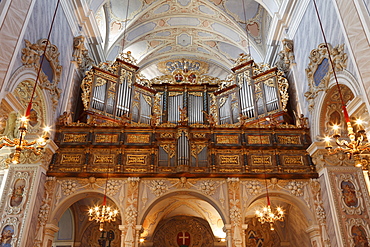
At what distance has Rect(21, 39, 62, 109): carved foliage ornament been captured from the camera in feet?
30.7

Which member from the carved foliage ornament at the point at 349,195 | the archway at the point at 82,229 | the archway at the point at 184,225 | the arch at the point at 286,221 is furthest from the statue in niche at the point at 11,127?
the carved foliage ornament at the point at 349,195

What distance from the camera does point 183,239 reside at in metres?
15.6

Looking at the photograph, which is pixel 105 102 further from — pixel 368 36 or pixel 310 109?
pixel 368 36

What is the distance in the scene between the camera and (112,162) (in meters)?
11.9

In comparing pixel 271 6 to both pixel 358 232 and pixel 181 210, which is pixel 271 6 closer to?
pixel 358 232

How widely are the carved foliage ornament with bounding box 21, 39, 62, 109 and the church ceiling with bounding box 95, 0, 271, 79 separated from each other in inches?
214

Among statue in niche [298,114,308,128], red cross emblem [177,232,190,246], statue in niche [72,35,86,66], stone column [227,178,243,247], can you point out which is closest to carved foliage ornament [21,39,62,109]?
statue in niche [72,35,86,66]

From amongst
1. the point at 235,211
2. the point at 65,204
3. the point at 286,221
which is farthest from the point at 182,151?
the point at 286,221

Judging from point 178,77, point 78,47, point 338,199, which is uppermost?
point 178,77

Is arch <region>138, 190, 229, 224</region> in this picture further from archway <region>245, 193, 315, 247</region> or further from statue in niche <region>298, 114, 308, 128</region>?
statue in niche <region>298, 114, 308, 128</region>

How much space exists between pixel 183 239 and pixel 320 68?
999cm

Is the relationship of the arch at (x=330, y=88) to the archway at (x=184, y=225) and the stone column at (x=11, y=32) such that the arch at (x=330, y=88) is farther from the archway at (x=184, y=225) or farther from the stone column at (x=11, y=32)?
the stone column at (x=11, y=32)

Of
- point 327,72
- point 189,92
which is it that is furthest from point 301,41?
point 189,92

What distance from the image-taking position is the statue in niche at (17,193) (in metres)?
10.4
